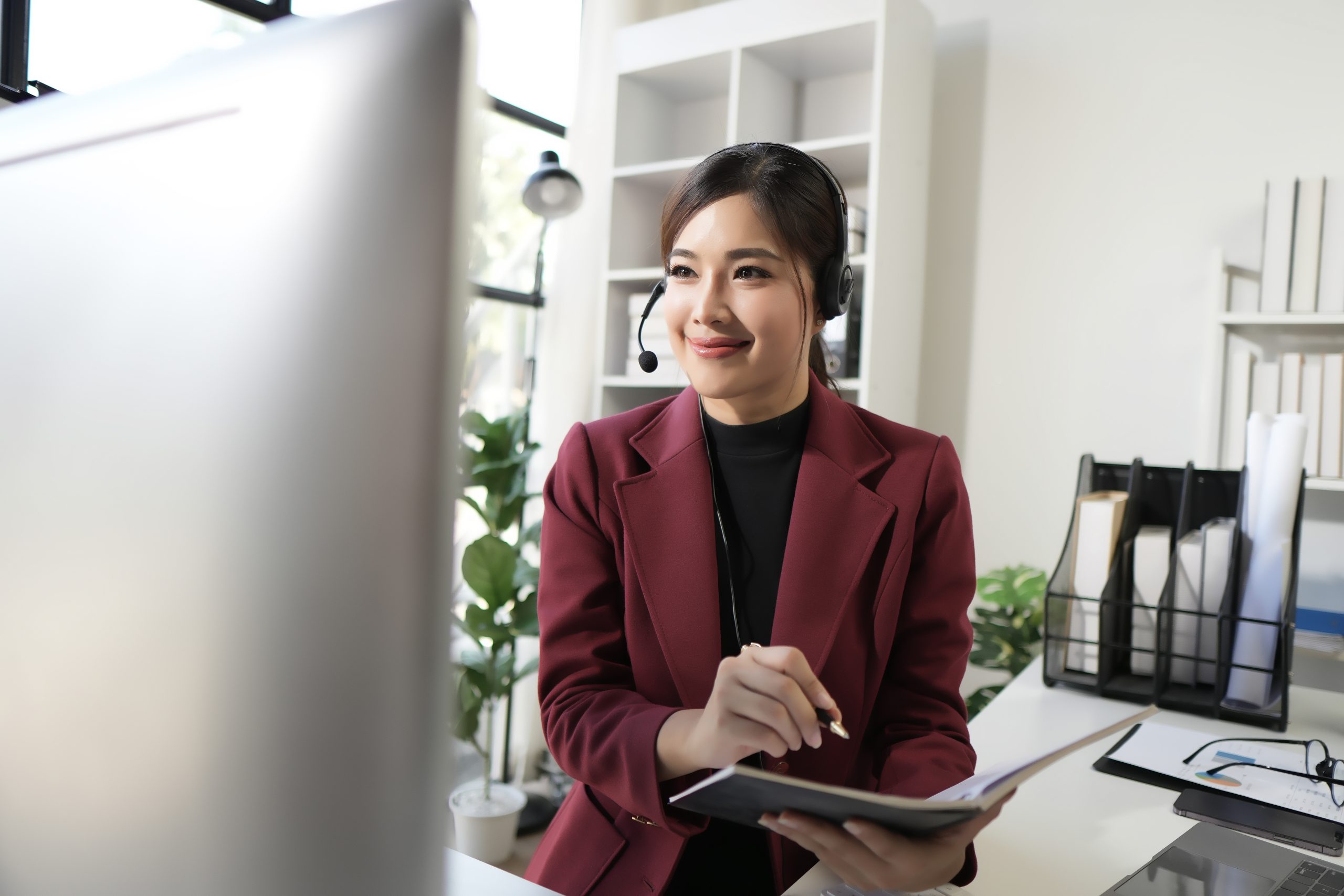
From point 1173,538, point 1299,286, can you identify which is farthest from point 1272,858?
point 1299,286

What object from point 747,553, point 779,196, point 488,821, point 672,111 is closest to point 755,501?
point 747,553

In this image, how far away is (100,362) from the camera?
11.1 inches

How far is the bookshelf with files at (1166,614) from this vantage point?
4.47 feet

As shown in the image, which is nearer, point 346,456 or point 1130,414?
point 346,456

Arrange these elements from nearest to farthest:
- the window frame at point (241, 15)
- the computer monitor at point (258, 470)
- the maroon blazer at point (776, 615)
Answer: the computer monitor at point (258, 470)
the maroon blazer at point (776, 615)
the window frame at point (241, 15)

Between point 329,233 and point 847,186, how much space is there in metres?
2.72

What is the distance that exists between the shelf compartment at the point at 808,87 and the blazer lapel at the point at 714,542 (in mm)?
1782

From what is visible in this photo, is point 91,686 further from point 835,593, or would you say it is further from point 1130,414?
point 1130,414

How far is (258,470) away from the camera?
0.24 m

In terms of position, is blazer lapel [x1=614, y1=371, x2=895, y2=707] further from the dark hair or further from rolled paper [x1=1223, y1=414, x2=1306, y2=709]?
rolled paper [x1=1223, y1=414, x2=1306, y2=709]

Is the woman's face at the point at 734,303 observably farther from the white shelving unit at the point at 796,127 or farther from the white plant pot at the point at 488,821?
the white plant pot at the point at 488,821

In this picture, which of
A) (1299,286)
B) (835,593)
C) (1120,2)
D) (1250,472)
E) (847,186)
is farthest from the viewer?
(847,186)

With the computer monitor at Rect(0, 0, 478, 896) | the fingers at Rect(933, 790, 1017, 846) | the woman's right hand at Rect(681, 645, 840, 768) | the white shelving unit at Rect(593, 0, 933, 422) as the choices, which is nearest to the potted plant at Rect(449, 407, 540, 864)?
the white shelving unit at Rect(593, 0, 933, 422)

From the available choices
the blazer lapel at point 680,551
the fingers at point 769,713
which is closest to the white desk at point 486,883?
the fingers at point 769,713
